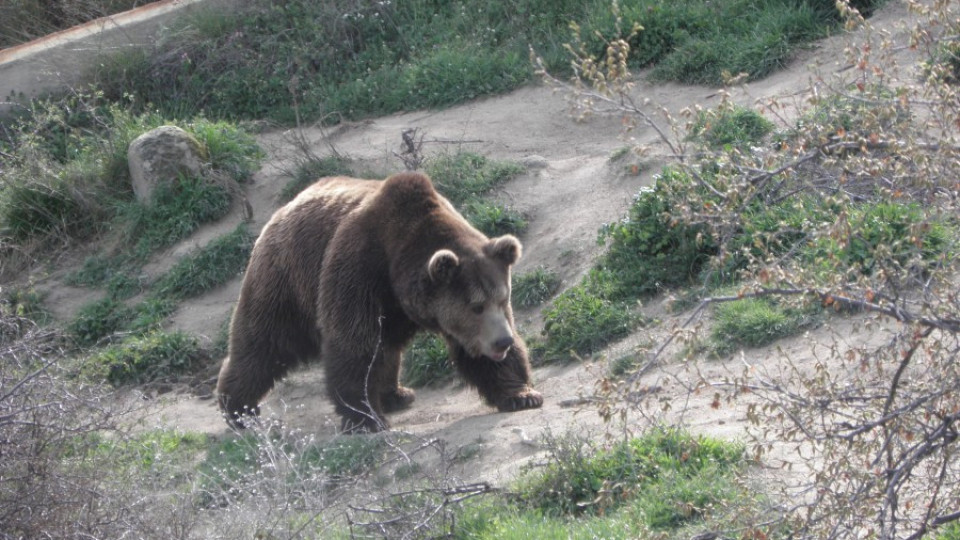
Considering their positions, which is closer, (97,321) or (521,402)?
(521,402)

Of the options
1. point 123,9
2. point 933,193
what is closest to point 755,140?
point 933,193

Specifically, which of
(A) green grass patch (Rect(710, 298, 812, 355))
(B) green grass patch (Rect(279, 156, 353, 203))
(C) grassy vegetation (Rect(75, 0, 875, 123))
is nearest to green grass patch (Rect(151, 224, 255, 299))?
(B) green grass patch (Rect(279, 156, 353, 203))

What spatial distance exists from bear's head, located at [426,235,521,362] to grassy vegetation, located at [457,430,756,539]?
1482 mm

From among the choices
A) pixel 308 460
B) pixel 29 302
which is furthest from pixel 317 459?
pixel 29 302

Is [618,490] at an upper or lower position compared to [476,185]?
upper

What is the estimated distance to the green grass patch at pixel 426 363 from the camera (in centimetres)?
917

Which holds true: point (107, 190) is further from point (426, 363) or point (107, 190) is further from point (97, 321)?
point (426, 363)

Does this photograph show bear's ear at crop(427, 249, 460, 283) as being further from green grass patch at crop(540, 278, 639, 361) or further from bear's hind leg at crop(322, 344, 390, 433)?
green grass patch at crop(540, 278, 639, 361)

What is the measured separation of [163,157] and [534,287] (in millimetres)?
4706

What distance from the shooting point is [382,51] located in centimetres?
1405

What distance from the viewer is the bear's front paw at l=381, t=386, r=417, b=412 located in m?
8.56

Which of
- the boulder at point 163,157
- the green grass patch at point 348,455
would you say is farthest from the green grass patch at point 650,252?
the boulder at point 163,157

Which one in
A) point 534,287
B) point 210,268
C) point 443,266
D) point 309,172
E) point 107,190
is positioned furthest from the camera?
point 107,190

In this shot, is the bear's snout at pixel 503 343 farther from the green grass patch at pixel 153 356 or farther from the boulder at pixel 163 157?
the boulder at pixel 163 157
